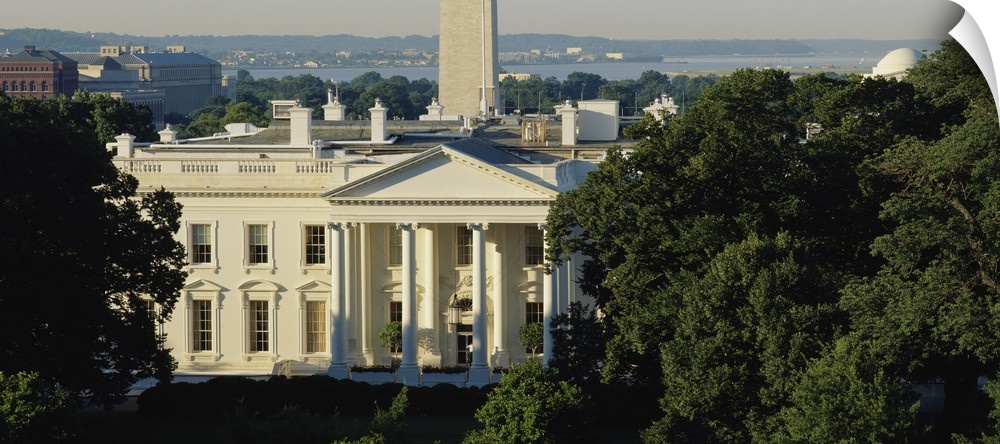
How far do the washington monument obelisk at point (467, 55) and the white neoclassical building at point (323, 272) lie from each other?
72.2m

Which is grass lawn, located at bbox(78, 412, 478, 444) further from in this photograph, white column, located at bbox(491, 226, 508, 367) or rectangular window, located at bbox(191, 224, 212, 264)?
rectangular window, located at bbox(191, 224, 212, 264)

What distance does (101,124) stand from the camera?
133m

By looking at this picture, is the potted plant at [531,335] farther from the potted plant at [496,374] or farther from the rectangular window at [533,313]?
the potted plant at [496,374]

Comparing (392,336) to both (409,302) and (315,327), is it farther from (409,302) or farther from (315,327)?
(315,327)

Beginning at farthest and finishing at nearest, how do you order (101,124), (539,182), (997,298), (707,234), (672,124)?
(101,124) < (539,182) < (672,124) < (707,234) < (997,298)

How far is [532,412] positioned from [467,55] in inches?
3800

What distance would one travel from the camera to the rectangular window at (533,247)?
2800 inches

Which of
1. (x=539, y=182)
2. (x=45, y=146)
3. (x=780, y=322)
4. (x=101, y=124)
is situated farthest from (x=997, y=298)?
(x=101, y=124)

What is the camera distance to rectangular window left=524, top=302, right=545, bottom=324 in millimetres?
71750

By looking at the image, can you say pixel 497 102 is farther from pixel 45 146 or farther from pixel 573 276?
pixel 45 146

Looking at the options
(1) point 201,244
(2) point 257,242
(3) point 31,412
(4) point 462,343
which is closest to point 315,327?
(2) point 257,242

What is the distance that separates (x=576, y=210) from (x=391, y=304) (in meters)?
13.9

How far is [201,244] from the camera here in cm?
7256

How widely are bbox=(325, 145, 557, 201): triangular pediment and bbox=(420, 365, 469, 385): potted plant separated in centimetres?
567
